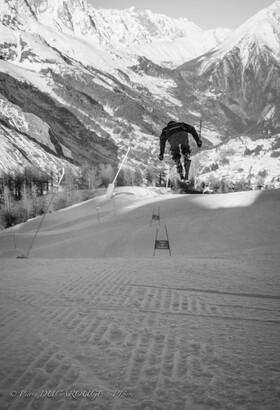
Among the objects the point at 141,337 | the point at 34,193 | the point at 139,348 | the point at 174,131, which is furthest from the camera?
the point at 34,193

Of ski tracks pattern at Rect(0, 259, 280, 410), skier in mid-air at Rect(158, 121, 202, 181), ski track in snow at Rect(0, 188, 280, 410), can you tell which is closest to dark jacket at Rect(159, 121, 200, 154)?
skier in mid-air at Rect(158, 121, 202, 181)

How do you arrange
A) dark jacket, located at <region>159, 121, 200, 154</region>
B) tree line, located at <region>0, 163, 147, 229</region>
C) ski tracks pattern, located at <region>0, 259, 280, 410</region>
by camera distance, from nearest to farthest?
ski tracks pattern, located at <region>0, 259, 280, 410</region> → dark jacket, located at <region>159, 121, 200, 154</region> → tree line, located at <region>0, 163, 147, 229</region>

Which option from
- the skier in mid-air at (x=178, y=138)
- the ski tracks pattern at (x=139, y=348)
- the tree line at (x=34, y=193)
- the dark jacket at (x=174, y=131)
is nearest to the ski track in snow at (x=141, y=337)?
the ski tracks pattern at (x=139, y=348)

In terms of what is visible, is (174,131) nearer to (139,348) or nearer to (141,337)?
(141,337)

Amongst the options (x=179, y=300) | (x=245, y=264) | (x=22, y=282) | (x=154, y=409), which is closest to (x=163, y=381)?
(x=154, y=409)

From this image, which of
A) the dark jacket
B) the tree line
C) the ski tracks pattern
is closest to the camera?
the ski tracks pattern

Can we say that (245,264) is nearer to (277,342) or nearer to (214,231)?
(277,342)

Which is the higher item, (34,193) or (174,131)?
(174,131)

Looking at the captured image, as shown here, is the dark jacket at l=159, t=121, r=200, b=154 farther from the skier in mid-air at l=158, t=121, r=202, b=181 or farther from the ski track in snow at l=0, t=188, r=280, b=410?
the ski track in snow at l=0, t=188, r=280, b=410

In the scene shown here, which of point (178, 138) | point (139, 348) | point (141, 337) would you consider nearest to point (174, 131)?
point (178, 138)

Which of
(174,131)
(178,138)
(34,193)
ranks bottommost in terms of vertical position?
(34,193)

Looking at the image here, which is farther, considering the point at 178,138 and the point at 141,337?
the point at 178,138

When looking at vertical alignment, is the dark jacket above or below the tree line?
above

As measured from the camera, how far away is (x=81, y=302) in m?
8.04
